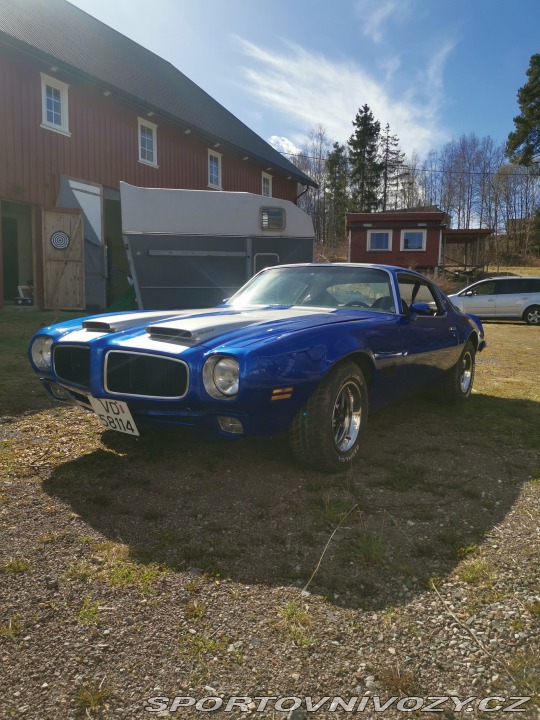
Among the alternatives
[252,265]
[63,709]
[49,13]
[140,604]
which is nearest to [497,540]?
[140,604]

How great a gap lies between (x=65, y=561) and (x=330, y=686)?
121cm

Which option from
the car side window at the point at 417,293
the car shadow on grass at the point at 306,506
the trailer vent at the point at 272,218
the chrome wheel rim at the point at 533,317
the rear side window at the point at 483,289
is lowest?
the car shadow on grass at the point at 306,506

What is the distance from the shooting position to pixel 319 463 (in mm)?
3072

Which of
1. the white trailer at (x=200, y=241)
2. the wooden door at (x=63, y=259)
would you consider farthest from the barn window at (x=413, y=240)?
the white trailer at (x=200, y=241)

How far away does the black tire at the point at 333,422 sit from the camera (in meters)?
2.97

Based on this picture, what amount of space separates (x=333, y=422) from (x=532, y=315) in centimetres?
1463

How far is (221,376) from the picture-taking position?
105 inches

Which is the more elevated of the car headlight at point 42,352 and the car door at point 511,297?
the car door at point 511,297

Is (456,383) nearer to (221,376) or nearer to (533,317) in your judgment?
(221,376)

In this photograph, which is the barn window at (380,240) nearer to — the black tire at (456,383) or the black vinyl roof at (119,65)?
the black vinyl roof at (119,65)

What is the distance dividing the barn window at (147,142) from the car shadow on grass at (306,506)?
1336 centimetres

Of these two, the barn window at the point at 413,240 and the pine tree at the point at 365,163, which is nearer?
the barn window at the point at 413,240

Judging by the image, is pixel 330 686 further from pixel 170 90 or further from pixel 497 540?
pixel 170 90

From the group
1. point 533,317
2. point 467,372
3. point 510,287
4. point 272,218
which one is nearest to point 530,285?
point 510,287
